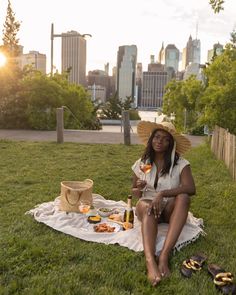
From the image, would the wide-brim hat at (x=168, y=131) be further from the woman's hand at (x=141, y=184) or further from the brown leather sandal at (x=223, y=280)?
the brown leather sandal at (x=223, y=280)

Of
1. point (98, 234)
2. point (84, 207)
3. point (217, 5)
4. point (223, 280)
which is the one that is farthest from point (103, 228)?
point (217, 5)

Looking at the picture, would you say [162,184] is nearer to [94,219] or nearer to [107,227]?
[107,227]

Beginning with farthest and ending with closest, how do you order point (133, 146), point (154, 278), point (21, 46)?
point (21, 46) < point (133, 146) < point (154, 278)

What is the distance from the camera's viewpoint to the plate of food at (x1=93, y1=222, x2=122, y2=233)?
14.0ft

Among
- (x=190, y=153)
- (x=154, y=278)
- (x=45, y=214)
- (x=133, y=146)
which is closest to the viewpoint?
(x=154, y=278)

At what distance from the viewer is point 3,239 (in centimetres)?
392

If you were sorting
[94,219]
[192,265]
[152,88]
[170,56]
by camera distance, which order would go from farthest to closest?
[170,56], [152,88], [94,219], [192,265]

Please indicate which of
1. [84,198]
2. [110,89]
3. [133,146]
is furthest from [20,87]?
[110,89]

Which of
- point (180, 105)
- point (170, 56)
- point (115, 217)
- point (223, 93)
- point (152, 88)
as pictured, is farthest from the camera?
point (170, 56)

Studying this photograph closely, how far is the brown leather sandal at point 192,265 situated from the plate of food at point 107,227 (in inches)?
41.3

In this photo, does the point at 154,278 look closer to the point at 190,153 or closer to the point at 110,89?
the point at 190,153

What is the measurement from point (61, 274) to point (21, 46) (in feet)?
92.8

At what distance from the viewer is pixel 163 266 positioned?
10.9ft

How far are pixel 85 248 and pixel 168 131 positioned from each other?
1559mm
